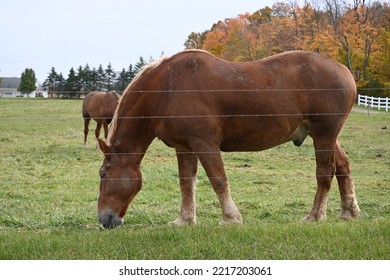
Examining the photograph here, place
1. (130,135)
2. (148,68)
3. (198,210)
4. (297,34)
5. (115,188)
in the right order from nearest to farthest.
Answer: (115,188) < (130,135) < (148,68) < (198,210) < (297,34)

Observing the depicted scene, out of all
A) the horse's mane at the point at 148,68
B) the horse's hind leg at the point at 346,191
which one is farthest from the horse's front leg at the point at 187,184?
the horse's hind leg at the point at 346,191

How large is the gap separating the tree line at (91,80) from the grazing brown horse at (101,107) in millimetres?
3768

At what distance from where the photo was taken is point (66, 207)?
666cm

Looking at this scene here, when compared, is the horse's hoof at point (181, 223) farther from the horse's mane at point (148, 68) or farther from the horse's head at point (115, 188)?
the horse's mane at point (148, 68)

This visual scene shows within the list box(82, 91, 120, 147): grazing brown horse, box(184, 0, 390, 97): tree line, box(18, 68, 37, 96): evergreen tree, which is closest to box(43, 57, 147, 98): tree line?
box(184, 0, 390, 97): tree line

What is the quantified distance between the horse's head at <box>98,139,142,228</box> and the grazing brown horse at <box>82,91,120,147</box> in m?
8.70

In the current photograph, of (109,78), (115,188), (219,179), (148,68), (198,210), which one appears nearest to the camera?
(219,179)

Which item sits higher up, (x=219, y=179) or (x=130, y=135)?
(x=130, y=135)

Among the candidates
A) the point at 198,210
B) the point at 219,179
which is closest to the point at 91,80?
the point at 198,210

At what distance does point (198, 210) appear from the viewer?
21.3ft

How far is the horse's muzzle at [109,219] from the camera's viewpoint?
4992 millimetres

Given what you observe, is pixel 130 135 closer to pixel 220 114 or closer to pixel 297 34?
pixel 220 114

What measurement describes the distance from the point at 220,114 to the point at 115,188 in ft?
4.24

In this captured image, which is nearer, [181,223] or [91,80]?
[181,223]
